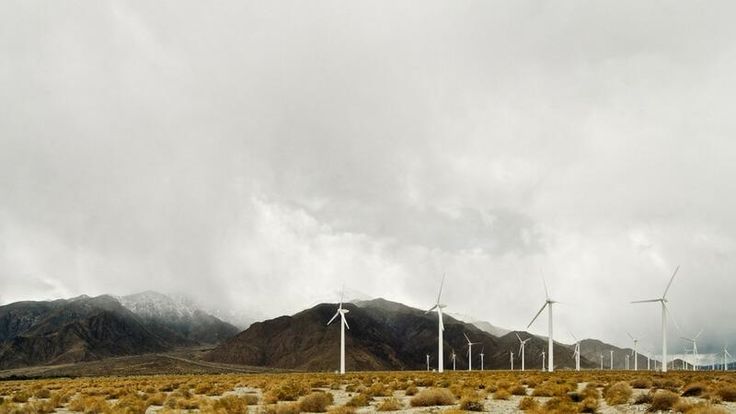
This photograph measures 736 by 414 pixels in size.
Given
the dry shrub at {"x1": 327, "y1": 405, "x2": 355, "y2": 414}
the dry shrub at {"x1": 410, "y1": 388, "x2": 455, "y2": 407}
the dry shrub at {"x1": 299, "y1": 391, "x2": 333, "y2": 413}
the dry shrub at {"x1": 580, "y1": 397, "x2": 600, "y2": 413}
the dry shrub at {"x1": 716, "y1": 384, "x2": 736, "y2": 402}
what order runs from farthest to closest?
the dry shrub at {"x1": 716, "y1": 384, "x2": 736, "y2": 402}, the dry shrub at {"x1": 410, "y1": 388, "x2": 455, "y2": 407}, the dry shrub at {"x1": 299, "y1": 391, "x2": 333, "y2": 413}, the dry shrub at {"x1": 580, "y1": 397, "x2": 600, "y2": 413}, the dry shrub at {"x1": 327, "y1": 405, "x2": 355, "y2": 414}

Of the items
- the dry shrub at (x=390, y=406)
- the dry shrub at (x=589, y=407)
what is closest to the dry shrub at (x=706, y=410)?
the dry shrub at (x=589, y=407)

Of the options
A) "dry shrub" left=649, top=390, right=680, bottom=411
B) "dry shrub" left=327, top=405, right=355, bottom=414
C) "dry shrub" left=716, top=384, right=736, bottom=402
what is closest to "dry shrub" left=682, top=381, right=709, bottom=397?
"dry shrub" left=716, top=384, right=736, bottom=402

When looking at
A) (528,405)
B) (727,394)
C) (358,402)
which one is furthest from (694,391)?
(358,402)

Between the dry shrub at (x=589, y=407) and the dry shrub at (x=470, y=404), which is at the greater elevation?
the dry shrub at (x=589, y=407)

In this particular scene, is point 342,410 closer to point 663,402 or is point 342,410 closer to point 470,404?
point 470,404

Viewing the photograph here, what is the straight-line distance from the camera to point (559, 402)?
24484 mm

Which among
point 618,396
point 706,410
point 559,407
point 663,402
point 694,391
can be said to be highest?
point 706,410

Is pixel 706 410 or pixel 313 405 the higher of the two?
pixel 706 410

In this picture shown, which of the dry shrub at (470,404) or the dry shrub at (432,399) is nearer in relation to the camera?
the dry shrub at (470,404)

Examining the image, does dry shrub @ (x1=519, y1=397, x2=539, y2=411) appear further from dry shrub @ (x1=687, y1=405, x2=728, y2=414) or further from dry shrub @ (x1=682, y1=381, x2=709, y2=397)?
dry shrub @ (x1=682, y1=381, x2=709, y2=397)

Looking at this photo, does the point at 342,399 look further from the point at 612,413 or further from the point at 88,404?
the point at 612,413

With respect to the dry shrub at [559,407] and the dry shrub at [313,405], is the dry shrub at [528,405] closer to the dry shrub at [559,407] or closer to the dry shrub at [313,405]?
the dry shrub at [559,407]

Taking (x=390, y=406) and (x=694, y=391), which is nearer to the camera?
(x=390, y=406)

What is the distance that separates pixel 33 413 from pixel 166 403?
5764mm
